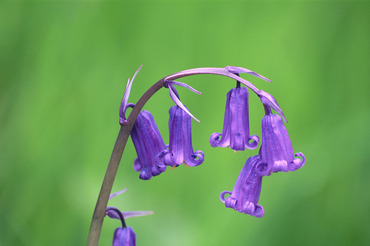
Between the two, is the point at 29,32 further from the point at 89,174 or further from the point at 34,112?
the point at 89,174

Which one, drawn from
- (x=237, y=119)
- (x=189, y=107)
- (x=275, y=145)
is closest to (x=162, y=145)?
(x=237, y=119)

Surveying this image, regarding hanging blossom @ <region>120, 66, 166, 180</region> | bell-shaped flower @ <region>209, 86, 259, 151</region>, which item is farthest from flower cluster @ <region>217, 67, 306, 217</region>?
hanging blossom @ <region>120, 66, 166, 180</region>

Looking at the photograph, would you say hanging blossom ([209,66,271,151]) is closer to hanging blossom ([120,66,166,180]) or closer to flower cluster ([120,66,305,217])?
flower cluster ([120,66,305,217])

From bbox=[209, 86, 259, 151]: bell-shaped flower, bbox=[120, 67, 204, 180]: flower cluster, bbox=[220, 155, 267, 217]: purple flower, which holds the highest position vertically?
bbox=[209, 86, 259, 151]: bell-shaped flower

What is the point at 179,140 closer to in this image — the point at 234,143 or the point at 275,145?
the point at 234,143

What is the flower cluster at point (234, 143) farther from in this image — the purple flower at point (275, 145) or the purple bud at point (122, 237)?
the purple bud at point (122, 237)

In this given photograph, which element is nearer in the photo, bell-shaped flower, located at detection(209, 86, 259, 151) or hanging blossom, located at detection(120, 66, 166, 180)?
bell-shaped flower, located at detection(209, 86, 259, 151)

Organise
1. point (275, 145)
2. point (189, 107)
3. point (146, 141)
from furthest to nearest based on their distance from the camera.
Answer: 1. point (189, 107)
2. point (146, 141)
3. point (275, 145)
